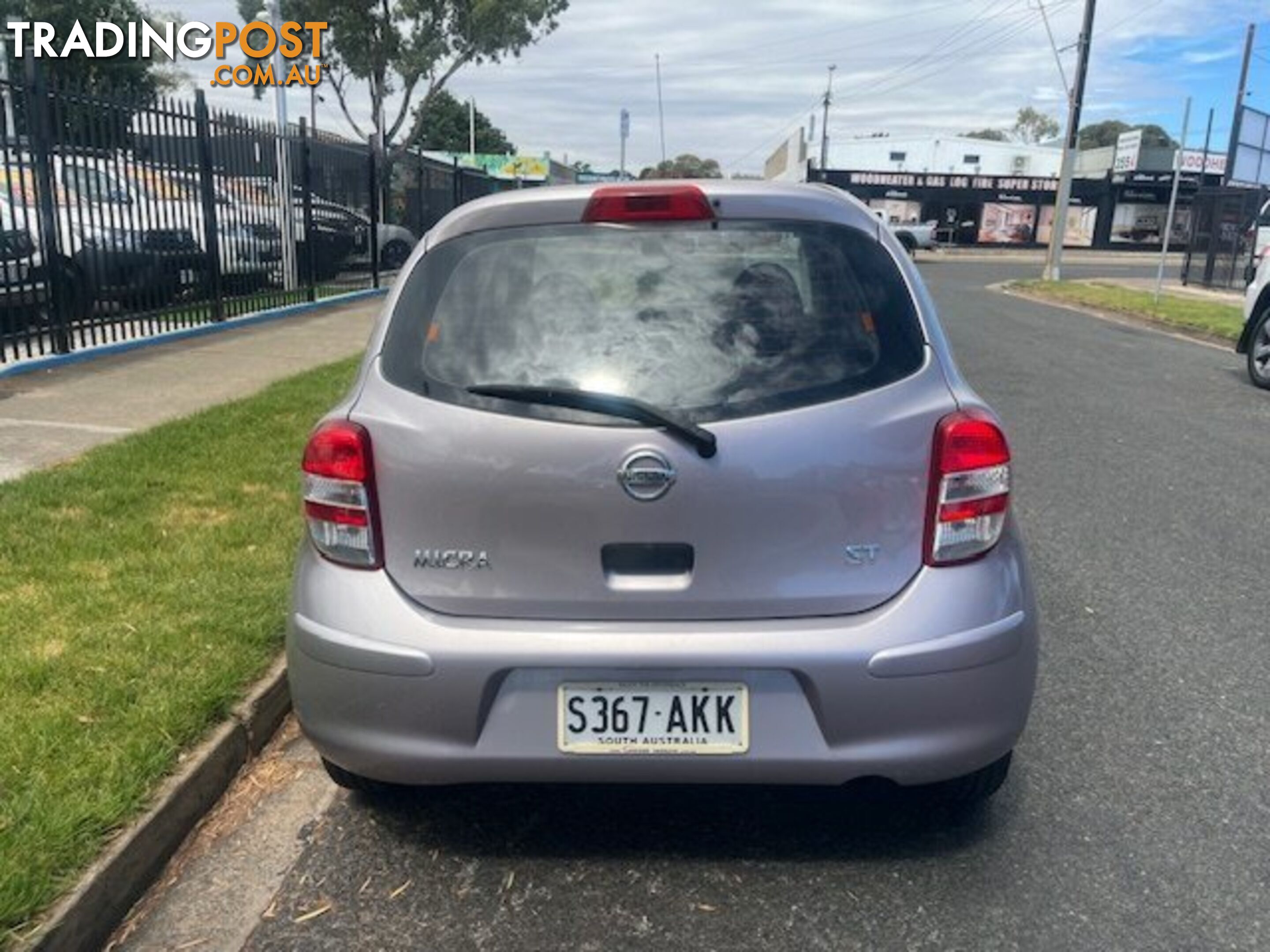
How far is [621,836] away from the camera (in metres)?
2.88

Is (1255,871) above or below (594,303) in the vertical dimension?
below

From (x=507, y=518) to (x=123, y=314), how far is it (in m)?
9.08

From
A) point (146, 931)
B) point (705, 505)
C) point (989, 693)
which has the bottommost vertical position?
point (146, 931)

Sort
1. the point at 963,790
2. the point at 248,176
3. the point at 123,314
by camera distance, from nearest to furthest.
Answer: the point at 963,790 < the point at 123,314 < the point at 248,176

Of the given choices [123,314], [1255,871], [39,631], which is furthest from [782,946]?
[123,314]

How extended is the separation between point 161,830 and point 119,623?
45.1 inches

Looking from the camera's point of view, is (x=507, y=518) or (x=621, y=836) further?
(x=621, y=836)

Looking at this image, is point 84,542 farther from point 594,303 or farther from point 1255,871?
point 1255,871

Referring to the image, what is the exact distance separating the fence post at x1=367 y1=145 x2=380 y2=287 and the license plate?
1544 cm

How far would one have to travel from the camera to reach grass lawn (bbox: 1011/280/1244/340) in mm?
16797

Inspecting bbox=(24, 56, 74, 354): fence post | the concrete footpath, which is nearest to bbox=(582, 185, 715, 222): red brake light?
the concrete footpath

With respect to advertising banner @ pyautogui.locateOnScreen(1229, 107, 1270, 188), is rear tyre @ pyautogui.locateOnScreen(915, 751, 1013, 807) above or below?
below

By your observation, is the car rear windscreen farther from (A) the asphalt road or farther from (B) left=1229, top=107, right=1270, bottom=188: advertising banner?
(B) left=1229, top=107, right=1270, bottom=188: advertising banner

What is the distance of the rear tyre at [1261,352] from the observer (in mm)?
10519
